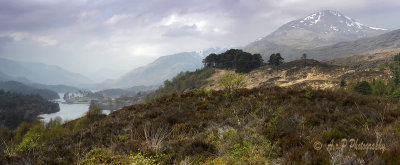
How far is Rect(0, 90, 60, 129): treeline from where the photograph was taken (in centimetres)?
12456

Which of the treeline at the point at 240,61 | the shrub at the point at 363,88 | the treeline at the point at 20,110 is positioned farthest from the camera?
the treeline at the point at 20,110

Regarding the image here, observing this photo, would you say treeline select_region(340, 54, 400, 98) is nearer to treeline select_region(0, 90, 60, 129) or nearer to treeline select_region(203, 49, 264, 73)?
treeline select_region(203, 49, 264, 73)

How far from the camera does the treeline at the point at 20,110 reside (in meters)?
125

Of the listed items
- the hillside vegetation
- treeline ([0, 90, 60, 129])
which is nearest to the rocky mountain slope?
the hillside vegetation

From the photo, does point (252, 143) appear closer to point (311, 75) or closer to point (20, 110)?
point (311, 75)

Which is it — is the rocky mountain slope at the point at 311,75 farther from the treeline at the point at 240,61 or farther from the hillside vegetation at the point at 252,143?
the hillside vegetation at the point at 252,143

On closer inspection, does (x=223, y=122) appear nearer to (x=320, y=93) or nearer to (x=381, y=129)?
(x=381, y=129)

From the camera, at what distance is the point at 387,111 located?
7430mm

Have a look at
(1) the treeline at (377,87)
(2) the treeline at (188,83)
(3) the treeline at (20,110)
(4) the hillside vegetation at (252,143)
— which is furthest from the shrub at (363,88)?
(3) the treeline at (20,110)

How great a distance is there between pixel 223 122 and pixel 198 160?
376 centimetres

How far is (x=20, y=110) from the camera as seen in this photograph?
14675cm

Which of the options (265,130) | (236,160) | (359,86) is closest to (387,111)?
(265,130)

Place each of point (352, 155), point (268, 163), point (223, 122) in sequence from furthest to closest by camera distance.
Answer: point (223, 122) < point (268, 163) < point (352, 155)

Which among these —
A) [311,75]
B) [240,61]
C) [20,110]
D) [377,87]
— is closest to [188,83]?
[240,61]
